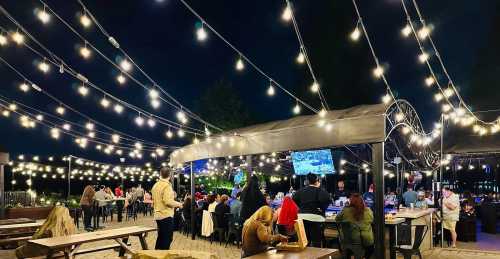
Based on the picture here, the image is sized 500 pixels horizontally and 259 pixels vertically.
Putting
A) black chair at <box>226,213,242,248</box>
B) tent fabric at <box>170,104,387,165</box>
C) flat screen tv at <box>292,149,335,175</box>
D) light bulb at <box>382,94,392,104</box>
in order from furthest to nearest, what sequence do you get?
flat screen tv at <box>292,149,335,175</box>, black chair at <box>226,213,242,248</box>, light bulb at <box>382,94,392,104</box>, tent fabric at <box>170,104,387,165</box>

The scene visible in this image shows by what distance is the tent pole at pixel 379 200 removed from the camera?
686 centimetres

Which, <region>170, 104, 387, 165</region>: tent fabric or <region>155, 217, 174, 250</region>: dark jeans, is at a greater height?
<region>170, 104, 387, 165</region>: tent fabric

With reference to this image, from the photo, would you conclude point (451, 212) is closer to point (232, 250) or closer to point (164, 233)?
point (232, 250)

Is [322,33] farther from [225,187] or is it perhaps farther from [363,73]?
[225,187]

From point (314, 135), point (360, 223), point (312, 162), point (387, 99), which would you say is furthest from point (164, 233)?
point (312, 162)

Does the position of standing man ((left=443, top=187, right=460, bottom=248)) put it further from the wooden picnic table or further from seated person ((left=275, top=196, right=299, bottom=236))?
the wooden picnic table

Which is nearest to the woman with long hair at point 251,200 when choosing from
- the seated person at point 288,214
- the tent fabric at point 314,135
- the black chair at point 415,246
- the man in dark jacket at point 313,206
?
the seated person at point 288,214

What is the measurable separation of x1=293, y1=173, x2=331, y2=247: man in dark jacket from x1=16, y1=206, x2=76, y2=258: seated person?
3.94 meters

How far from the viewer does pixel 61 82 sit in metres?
20.0

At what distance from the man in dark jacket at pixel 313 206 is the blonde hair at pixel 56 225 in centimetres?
393

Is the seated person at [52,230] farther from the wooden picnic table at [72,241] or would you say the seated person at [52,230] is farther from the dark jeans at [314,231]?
the dark jeans at [314,231]

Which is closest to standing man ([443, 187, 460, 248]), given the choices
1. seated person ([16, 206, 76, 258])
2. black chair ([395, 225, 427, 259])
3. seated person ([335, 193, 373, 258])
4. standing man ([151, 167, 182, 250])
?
black chair ([395, 225, 427, 259])

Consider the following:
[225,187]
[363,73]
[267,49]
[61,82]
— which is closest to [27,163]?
[61,82]

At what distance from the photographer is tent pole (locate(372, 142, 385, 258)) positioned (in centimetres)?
686
